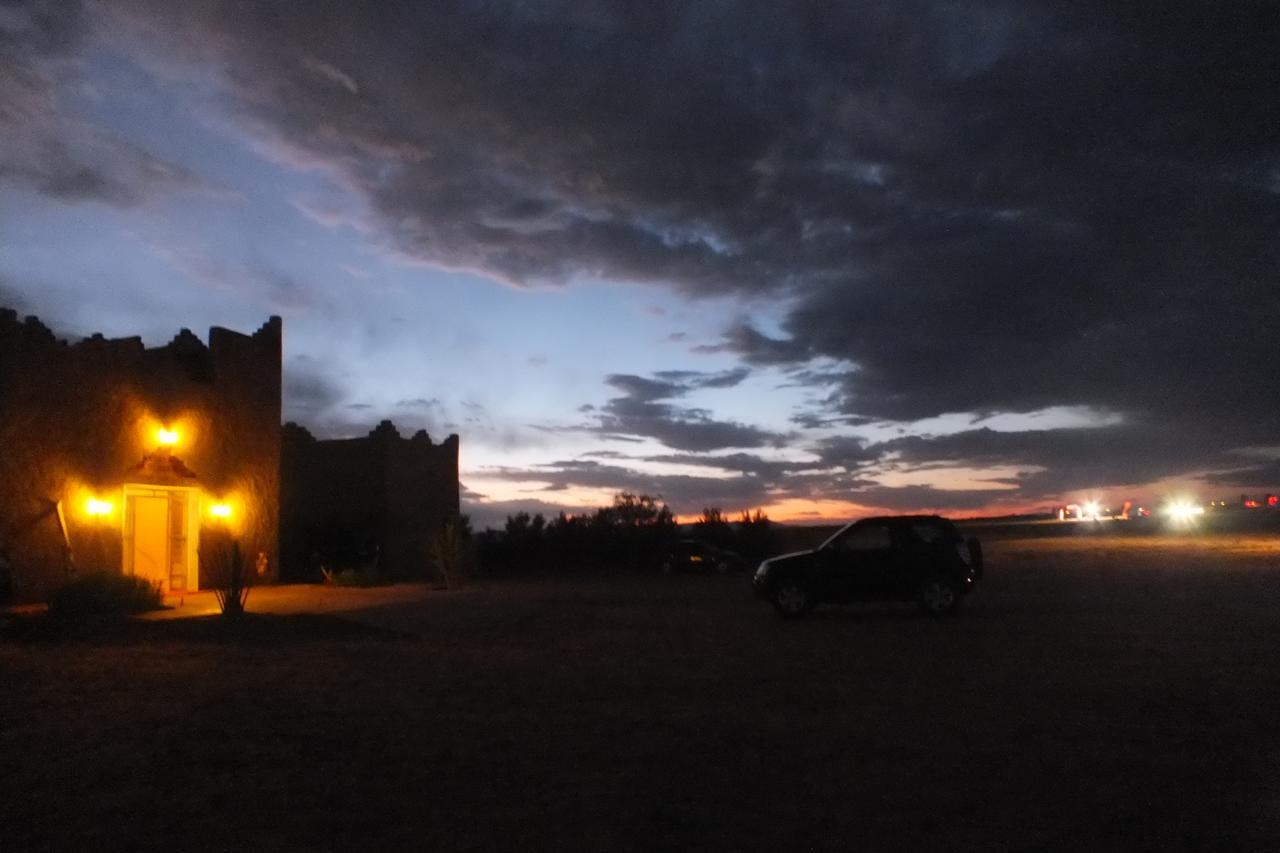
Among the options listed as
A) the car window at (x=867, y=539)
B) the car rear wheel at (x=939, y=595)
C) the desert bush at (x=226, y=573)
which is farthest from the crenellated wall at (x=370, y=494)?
the car rear wheel at (x=939, y=595)

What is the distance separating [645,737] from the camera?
8922 mm

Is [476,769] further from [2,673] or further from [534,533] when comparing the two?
[534,533]

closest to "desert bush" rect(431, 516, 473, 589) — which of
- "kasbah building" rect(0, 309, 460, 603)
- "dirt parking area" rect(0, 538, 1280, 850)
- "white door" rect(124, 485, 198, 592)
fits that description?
"kasbah building" rect(0, 309, 460, 603)

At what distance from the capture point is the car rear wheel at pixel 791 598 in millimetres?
19078

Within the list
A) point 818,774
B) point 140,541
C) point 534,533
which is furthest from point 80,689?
point 534,533

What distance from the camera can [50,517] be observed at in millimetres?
19859

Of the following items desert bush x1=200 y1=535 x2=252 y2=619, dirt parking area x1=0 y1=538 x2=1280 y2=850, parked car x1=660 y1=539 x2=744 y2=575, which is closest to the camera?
dirt parking area x1=0 y1=538 x2=1280 y2=850

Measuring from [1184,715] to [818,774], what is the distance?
387cm

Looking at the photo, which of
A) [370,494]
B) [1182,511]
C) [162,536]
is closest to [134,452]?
[162,536]

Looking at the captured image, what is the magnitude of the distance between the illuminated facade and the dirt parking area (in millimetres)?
4865

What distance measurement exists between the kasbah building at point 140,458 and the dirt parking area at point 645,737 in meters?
4.84

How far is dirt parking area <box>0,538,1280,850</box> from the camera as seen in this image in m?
6.41

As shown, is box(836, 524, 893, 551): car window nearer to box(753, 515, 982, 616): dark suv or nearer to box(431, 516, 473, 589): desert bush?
box(753, 515, 982, 616): dark suv

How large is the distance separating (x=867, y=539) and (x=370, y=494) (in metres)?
19.0
